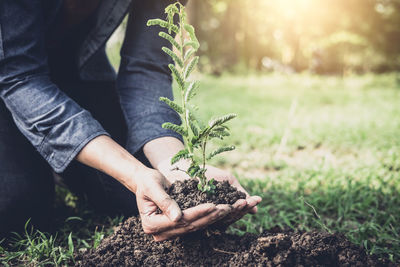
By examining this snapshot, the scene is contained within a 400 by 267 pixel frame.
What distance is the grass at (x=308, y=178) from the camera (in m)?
1.79

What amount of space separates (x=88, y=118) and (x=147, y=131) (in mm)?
384

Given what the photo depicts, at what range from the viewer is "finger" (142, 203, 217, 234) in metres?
1.19

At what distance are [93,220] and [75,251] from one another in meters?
0.40

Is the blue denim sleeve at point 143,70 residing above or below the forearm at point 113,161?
above

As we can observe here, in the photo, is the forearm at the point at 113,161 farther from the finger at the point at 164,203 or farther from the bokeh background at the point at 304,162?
the bokeh background at the point at 304,162

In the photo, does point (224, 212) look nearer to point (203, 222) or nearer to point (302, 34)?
point (203, 222)

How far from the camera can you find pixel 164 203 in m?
1.23

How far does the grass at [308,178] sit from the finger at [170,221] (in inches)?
21.1

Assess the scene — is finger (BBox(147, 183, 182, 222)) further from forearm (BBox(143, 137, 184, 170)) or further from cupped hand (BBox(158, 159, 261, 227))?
forearm (BBox(143, 137, 184, 170))

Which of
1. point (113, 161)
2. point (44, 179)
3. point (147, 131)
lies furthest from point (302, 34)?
point (113, 161)

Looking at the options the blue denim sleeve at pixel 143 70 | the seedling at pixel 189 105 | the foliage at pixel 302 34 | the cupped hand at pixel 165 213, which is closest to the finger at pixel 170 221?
the cupped hand at pixel 165 213

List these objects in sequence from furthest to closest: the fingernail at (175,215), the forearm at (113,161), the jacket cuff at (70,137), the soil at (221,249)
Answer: the jacket cuff at (70,137) < the forearm at (113,161) < the soil at (221,249) < the fingernail at (175,215)

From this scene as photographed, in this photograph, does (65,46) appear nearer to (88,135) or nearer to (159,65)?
(159,65)

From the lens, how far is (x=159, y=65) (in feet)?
7.01
